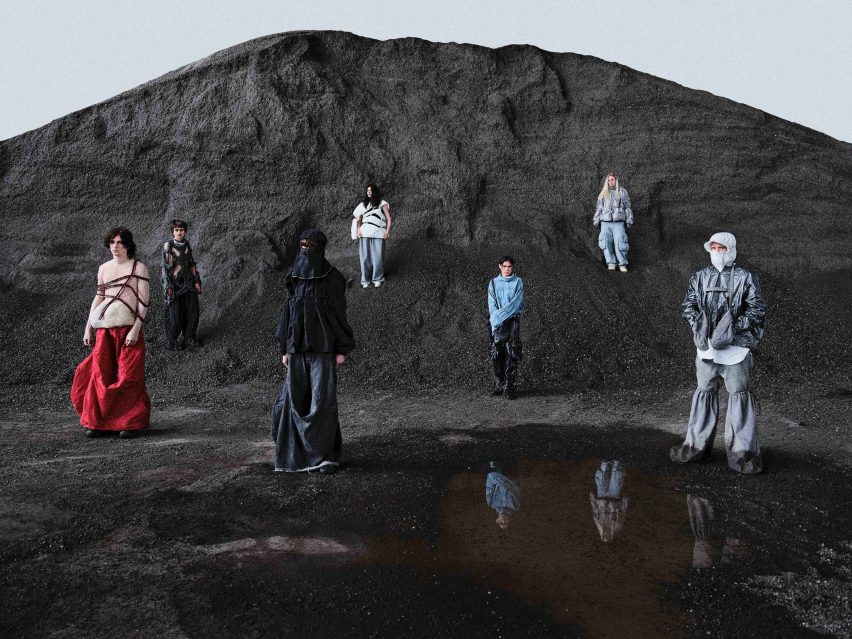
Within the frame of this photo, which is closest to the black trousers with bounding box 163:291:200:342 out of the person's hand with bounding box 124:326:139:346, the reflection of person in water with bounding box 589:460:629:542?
the person's hand with bounding box 124:326:139:346

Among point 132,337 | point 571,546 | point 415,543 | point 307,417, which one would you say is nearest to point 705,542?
point 571,546

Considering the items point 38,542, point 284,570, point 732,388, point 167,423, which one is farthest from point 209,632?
point 167,423

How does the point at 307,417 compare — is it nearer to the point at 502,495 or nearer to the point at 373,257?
the point at 502,495

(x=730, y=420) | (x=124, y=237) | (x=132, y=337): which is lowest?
(x=730, y=420)

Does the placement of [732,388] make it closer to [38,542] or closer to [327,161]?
[38,542]

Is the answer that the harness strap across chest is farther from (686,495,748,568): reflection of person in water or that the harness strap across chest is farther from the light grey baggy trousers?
the light grey baggy trousers

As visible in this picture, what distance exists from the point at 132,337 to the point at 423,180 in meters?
9.20

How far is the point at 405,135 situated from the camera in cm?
1600

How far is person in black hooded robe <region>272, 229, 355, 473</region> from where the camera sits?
19.7 feet

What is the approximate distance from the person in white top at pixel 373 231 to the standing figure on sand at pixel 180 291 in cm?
305

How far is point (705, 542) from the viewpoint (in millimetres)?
4438

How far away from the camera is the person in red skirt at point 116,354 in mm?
7582

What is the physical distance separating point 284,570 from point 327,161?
12.7m

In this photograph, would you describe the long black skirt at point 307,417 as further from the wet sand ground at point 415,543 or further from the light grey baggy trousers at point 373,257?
the light grey baggy trousers at point 373,257
